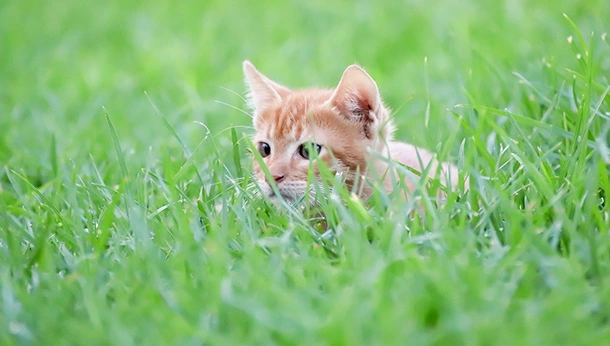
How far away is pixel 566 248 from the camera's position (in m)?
1.84

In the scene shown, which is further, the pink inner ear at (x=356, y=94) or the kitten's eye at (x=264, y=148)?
the kitten's eye at (x=264, y=148)

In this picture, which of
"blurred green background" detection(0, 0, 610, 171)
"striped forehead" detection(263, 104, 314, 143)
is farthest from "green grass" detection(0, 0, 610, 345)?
"striped forehead" detection(263, 104, 314, 143)

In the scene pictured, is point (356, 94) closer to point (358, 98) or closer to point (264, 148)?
point (358, 98)

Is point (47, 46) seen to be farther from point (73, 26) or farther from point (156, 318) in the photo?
point (156, 318)

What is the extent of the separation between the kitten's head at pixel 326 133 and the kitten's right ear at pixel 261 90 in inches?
3.9

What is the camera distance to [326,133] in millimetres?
2445

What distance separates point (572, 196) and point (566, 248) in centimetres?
15

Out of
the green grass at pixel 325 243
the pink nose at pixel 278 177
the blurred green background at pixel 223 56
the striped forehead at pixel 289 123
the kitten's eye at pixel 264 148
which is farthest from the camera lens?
the blurred green background at pixel 223 56

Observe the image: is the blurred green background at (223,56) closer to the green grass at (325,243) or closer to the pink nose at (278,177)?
the green grass at (325,243)

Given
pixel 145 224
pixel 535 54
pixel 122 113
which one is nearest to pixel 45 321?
pixel 145 224

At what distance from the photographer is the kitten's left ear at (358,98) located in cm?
238

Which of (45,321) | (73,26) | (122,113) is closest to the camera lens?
(45,321)

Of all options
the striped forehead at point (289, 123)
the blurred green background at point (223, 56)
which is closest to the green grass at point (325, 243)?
the blurred green background at point (223, 56)

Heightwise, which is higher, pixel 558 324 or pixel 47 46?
pixel 558 324
